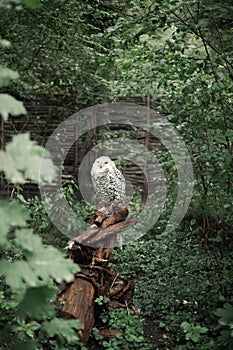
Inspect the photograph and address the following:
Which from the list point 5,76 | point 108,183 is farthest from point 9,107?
point 108,183

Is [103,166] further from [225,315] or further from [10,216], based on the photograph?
[10,216]

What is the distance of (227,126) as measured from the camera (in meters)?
3.25

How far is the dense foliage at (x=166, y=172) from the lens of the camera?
49.6 inches

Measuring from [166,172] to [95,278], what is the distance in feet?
7.58

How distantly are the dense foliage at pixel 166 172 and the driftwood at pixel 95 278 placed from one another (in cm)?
14

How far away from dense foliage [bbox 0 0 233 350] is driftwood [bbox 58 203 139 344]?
5.4 inches

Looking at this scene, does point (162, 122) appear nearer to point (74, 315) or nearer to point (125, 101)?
point (74, 315)

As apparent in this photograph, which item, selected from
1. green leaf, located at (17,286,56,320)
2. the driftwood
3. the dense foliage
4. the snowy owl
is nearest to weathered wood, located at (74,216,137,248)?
the driftwood

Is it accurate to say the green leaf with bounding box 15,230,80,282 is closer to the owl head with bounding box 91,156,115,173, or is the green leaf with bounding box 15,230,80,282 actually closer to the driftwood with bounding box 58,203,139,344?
the driftwood with bounding box 58,203,139,344

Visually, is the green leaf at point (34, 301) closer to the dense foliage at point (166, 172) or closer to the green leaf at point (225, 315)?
the dense foliage at point (166, 172)

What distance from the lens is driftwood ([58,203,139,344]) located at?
3238 millimetres

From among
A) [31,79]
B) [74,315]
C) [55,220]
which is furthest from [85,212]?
[74,315]

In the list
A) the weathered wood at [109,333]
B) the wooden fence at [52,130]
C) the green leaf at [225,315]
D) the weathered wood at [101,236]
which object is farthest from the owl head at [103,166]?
the wooden fence at [52,130]

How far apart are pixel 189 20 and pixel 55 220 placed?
353 centimetres
